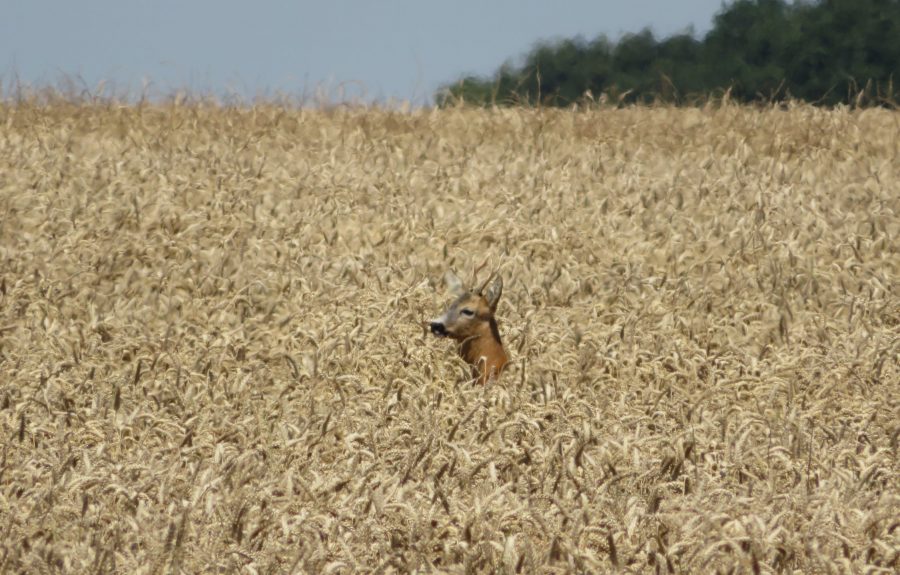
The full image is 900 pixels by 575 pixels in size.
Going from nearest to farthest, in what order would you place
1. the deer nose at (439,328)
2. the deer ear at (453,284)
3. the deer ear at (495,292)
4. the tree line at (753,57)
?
1. the deer nose at (439,328)
2. the deer ear at (495,292)
3. the deer ear at (453,284)
4. the tree line at (753,57)

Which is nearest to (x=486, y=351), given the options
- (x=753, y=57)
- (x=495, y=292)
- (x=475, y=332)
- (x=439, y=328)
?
(x=475, y=332)

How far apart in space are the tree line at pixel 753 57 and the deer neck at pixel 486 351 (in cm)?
2253

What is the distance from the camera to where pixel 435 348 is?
8062 mm

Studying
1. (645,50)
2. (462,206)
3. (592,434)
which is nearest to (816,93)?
(645,50)

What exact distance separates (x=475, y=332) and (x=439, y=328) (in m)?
0.21

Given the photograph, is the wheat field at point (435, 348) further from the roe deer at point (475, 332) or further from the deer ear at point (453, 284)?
the deer ear at point (453, 284)

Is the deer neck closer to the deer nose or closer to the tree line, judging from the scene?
the deer nose

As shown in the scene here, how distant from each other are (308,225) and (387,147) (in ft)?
11.0

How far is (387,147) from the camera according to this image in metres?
13.8

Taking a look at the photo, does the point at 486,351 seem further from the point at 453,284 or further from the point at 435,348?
the point at 453,284

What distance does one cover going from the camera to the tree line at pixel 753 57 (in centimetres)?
3141

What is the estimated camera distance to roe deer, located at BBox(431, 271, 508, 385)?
7789mm

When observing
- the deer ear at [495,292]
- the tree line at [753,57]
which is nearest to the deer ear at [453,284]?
the deer ear at [495,292]

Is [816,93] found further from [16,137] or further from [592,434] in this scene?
[592,434]
